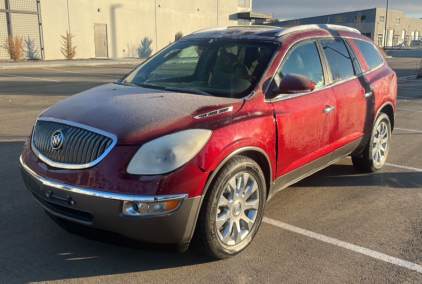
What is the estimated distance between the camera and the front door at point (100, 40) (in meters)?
35.5

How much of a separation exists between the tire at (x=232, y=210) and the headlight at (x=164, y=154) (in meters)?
0.34

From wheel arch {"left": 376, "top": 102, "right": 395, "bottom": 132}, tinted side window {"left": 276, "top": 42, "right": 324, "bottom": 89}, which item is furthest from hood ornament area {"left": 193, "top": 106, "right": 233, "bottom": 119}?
wheel arch {"left": 376, "top": 102, "right": 395, "bottom": 132}

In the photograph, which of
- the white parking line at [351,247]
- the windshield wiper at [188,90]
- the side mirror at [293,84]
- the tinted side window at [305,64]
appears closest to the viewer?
the white parking line at [351,247]

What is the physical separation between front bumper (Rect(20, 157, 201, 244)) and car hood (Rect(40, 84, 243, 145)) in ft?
1.43

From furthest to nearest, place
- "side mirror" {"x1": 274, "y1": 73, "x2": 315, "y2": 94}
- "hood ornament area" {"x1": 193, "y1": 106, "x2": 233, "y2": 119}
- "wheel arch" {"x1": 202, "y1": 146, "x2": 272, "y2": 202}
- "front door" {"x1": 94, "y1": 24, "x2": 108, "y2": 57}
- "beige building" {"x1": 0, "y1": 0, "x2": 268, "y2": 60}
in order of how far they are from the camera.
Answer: "front door" {"x1": 94, "y1": 24, "x2": 108, "y2": 57} → "beige building" {"x1": 0, "y1": 0, "x2": 268, "y2": 60} → "side mirror" {"x1": 274, "y1": 73, "x2": 315, "y2": 94} → "hood ornament area" {"x1": 193, "y1": 106, "x2": 233, "y2": 119} → "wheel arch" {"x1": 202, "y1": 146, "x2": 272, "y2": 202}

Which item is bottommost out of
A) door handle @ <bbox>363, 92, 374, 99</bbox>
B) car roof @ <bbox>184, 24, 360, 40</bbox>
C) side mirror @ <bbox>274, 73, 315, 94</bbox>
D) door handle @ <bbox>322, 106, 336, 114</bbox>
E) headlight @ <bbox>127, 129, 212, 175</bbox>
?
headlight @ <bbox>127, 129, 212, 175</bbox>

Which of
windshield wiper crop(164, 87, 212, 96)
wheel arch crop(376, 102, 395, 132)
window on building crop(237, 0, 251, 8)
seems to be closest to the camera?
windshield wiper crop(164, 87, 212, 96)

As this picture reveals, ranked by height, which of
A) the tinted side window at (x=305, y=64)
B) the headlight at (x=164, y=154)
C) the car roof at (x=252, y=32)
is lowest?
the headlight at (x=164, y=154)

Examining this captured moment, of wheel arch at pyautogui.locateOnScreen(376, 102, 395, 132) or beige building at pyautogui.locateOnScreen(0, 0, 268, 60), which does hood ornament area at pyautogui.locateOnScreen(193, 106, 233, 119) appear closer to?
wheel arch at pyautogui.locateOnScreen(376, 102, 395, 132)

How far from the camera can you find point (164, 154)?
310 centimetres

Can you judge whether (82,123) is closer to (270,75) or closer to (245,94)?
(245,94)

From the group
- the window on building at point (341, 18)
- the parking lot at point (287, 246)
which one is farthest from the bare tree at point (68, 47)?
the window on building at point (341, 18)

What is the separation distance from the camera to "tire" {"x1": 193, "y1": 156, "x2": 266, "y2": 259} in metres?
3.30

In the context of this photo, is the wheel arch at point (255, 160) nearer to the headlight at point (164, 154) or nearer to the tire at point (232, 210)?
the tire at point (232, 210)
